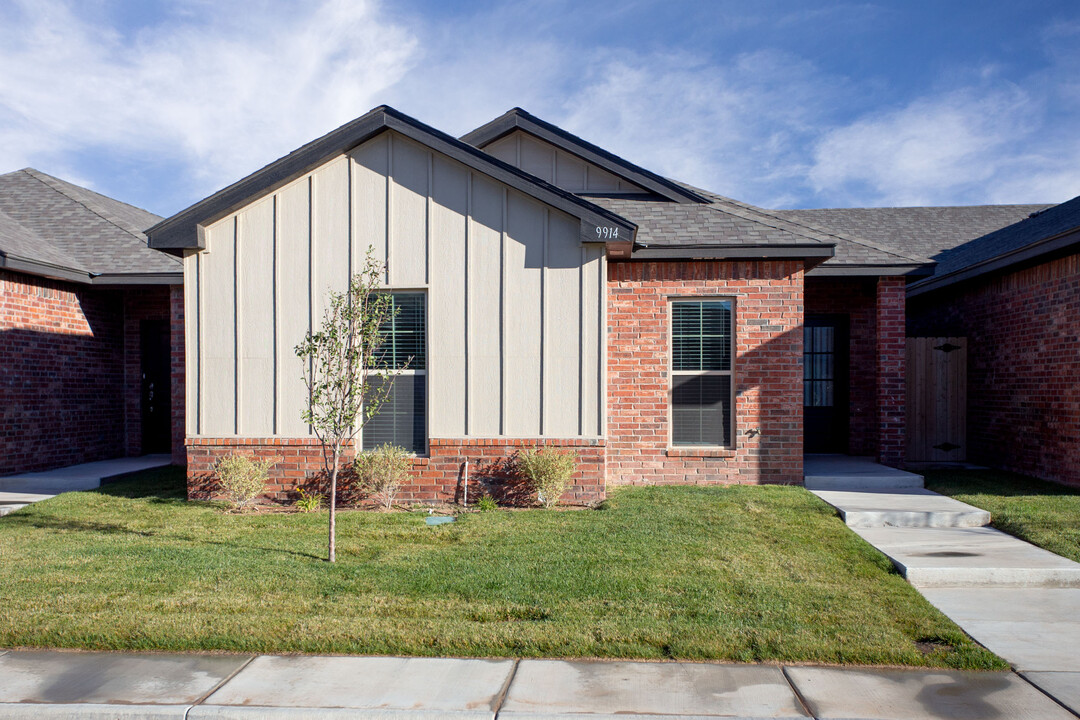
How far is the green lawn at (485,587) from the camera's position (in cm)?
438

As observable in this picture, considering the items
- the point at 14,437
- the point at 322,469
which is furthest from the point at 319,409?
the point at 14,437

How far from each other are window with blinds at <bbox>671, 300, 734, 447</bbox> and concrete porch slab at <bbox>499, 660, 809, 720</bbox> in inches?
221

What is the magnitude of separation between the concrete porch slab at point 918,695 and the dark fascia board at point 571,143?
8427mm

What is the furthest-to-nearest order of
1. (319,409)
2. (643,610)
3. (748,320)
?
(748,320) < (319,409) < (643,610)

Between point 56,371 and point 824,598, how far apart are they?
11.6m

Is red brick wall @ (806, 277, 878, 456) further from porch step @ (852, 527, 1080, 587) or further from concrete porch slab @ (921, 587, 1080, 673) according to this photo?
concrete porch slab @ (921, 587, 1080, 673)

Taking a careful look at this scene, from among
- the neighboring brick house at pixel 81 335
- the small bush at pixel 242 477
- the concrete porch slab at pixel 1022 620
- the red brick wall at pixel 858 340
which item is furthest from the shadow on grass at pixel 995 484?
the neighboring brick house at pixel 81 335

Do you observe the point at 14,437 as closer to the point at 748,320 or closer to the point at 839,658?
the point at 748,320

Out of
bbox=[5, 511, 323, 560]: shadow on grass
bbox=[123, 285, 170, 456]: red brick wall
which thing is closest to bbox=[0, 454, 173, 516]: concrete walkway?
bbox=[5, 511, 323, 560]: shadow on grass

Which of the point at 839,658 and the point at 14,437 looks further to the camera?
the point at 14,437

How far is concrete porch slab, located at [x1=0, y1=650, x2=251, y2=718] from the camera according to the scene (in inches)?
143

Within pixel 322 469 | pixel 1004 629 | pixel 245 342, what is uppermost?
pixel 245 342

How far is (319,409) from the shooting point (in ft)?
27.2

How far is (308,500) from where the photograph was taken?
8375mm
